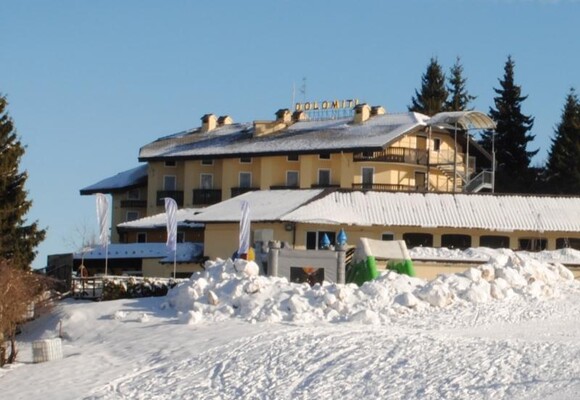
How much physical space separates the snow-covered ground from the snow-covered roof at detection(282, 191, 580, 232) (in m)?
16.0

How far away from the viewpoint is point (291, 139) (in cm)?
7244

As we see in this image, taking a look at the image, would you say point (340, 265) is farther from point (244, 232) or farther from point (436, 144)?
point (436, 144)

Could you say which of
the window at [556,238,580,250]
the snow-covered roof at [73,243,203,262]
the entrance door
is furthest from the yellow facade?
the entrance door

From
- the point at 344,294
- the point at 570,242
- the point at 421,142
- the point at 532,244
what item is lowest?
the point at 344,294

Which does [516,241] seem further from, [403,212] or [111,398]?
[111,398]

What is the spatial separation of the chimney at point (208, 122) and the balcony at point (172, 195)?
5323 millimetres

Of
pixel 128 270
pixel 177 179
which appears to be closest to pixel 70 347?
pixel 128 270

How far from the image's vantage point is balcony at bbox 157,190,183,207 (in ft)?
250

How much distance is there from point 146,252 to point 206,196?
1078 centimetres

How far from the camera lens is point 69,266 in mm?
45188

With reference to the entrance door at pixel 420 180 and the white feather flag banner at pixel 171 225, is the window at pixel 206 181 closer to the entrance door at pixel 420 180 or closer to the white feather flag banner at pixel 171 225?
the entrance door at pixel 420 180

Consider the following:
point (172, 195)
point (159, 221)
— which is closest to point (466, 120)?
point (159, 221)

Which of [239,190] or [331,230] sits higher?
[239,190]

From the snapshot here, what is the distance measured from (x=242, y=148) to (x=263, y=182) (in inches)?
96.3
